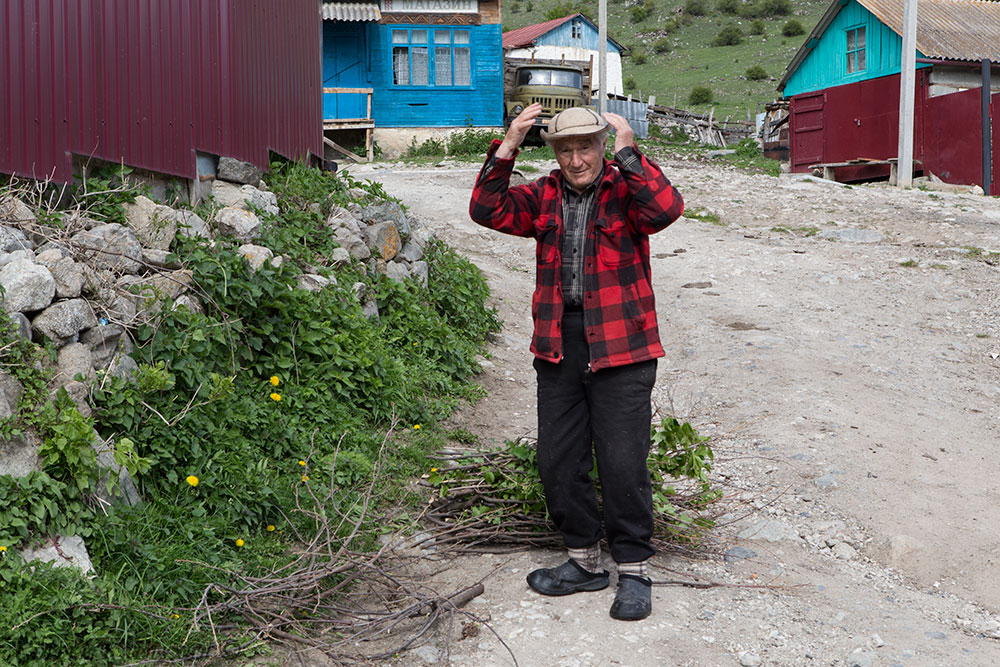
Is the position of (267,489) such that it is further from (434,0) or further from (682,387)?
(434,0)

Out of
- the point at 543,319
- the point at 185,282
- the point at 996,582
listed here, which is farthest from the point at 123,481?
the point at 996,582

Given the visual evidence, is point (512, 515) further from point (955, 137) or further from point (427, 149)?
point (427, 149)

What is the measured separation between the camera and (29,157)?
181 inches

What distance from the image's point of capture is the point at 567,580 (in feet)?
11.5

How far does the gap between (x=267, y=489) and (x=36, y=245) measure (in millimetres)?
1625

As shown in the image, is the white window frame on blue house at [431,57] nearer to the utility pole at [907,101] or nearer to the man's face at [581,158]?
the utility pole at [907,101]

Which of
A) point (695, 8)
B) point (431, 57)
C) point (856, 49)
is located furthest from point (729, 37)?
point (431, 57)

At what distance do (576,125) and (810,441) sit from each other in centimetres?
298

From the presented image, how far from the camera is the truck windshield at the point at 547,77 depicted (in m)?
24.1

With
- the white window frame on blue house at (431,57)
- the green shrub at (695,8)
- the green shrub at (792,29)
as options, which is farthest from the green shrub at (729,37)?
→ the white window frame on blue house at (431,57)

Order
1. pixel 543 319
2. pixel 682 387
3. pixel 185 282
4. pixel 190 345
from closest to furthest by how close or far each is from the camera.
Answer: pixel 543 319, pixel 190 345, pixel 185 282, pixel 682 387

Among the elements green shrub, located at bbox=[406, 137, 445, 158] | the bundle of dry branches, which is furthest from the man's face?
green shrub, located at bbox=[406, 137, 445, 158]

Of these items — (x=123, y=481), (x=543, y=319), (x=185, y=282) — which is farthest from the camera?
(x=185, y=282)

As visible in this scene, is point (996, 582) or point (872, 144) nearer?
point (996, 582)
